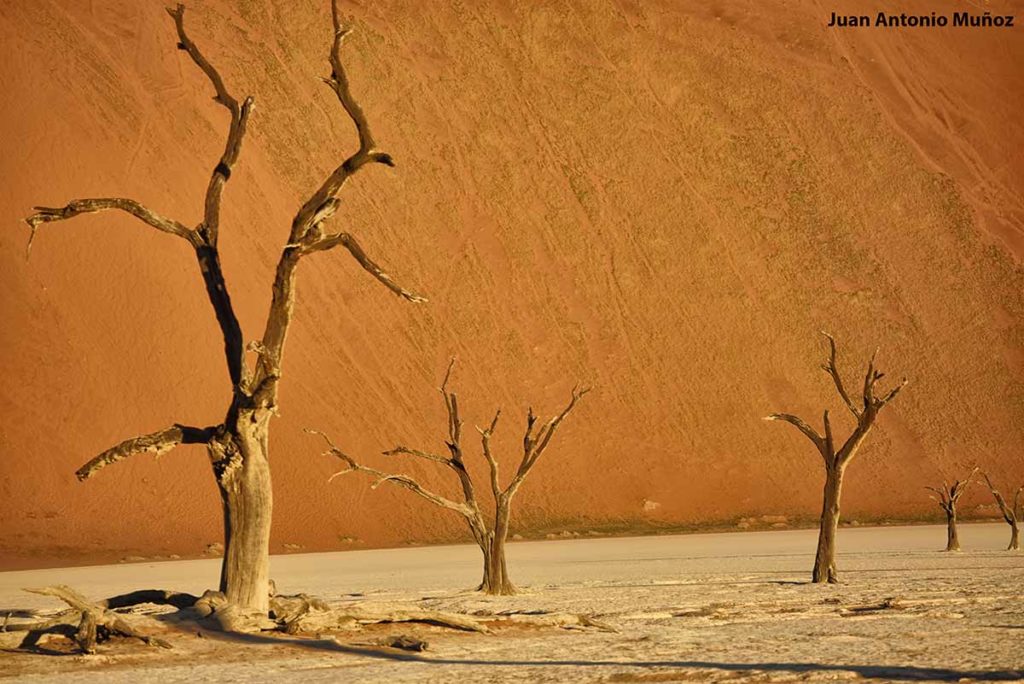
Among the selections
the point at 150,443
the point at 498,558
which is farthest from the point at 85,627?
the point at 498,558

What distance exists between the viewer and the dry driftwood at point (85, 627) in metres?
13.2

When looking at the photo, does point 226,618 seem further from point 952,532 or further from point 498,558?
Result: point 952,532

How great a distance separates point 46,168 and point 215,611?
38172 millimetres

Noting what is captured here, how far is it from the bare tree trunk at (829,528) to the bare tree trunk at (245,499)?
9.10m

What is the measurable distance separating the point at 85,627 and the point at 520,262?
40.8m

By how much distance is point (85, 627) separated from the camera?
1345cm

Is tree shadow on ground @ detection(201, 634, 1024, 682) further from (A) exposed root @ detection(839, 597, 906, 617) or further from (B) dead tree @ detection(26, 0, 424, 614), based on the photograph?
(A) exposed root @ detection(839, 597, 906, 617)

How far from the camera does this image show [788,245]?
186 ft

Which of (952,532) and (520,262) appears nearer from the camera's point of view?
(952,532)

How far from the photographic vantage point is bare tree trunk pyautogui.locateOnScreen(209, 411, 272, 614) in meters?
14.0

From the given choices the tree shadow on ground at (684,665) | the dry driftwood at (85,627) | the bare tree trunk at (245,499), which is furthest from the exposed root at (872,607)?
the dry driftwood at (85,627)

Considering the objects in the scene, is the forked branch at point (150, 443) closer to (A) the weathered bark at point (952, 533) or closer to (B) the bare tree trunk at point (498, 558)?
(B) the bare tree trunk at point (498, 558)

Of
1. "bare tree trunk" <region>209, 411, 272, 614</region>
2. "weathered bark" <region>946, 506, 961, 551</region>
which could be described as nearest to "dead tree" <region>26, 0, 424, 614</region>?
"bare tree trunk" <region>209, 411, 272, 614</region>

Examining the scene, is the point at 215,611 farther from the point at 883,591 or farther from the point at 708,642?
the point at 883,591
